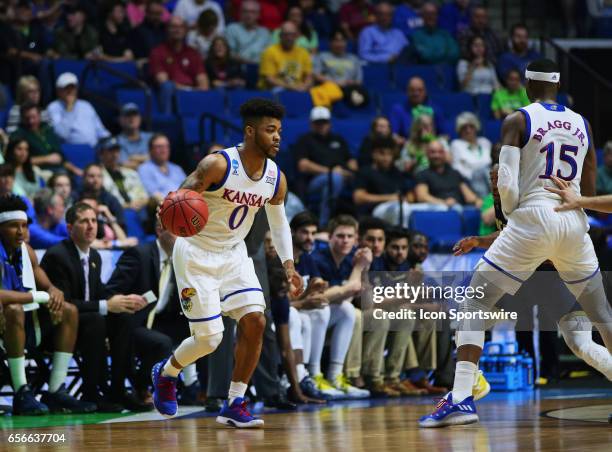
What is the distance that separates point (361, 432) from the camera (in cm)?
754

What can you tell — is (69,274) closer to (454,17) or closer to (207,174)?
(207,174)

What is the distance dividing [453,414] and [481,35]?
1099 centimetres

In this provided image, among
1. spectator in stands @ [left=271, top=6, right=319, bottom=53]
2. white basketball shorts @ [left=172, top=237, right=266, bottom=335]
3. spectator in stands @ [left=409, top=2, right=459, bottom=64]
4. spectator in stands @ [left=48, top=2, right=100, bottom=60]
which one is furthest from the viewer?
spectator in stands @ [left=409, top=2, right=459, bottom=64]

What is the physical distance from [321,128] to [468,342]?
294 inches

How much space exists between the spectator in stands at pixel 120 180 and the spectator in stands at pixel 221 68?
2907 mm

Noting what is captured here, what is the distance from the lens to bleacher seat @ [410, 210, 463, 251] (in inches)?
541

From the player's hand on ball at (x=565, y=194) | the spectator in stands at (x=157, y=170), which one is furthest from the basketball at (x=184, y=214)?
the spectator in stands at (x=157, y=170)

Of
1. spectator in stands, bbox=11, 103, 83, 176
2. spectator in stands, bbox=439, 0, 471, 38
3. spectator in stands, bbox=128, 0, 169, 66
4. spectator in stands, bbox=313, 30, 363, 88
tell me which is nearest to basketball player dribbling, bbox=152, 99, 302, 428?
spectator in stands, bbox=11, 103, 83, 176

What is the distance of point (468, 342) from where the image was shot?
7453 millimetres

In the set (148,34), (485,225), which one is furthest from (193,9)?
(485,225)

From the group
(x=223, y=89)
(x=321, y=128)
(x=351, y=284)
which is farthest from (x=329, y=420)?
(x=223, y=89)

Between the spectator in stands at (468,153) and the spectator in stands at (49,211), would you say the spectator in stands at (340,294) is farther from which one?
the spectator in stands at (468,153)

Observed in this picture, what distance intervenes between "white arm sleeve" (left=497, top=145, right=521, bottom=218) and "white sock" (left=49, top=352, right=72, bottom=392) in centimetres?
401

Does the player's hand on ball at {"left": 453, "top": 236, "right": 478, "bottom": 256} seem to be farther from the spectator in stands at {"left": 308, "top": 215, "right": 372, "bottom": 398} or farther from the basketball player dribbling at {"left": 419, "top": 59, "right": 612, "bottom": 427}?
the spectator in stands at {"left": 308, "top": 215, "right": 372, "bottom": 398}
